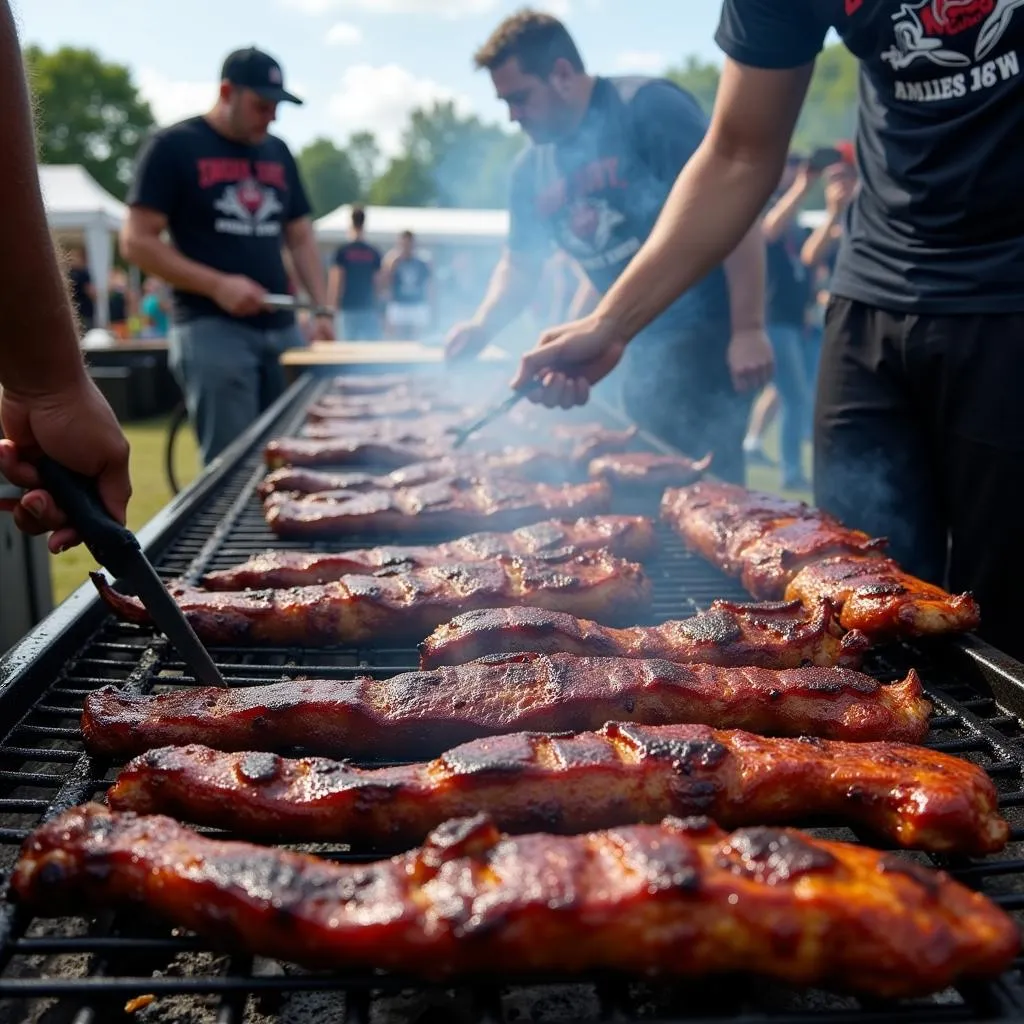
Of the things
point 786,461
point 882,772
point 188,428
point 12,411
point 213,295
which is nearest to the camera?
point 882,772

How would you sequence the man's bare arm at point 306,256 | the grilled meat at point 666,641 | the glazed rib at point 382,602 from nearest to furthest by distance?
the grilled meat at point 666,641 → the glazed rib at point 382,602 → the man's bare arm at point 306,256

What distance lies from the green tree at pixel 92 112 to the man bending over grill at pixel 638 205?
63.5 m

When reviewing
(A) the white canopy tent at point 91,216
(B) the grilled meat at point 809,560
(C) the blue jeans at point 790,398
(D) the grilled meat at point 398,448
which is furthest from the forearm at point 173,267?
(A) the white canopy tent at point 91,216

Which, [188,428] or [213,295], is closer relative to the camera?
[213,295]

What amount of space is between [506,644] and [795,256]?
9.58 meters

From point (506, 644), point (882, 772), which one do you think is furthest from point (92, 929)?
point (882, 772)

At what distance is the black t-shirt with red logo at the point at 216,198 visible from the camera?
6883 millimetres

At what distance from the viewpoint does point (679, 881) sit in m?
1.40

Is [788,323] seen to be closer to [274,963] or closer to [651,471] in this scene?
[651,471]

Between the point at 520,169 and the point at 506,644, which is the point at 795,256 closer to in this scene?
the point at 520,169

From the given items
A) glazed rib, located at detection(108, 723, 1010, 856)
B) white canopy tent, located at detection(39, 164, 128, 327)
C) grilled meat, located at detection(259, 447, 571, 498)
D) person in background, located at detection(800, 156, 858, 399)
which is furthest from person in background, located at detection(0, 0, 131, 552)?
white canopy tent, located at detection(39, 164, 128, 327)

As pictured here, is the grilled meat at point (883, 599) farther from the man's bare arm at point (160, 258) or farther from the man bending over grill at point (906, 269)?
the man's bare arm at point (160, 258)

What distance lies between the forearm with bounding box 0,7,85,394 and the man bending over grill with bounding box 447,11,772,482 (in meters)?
4.56

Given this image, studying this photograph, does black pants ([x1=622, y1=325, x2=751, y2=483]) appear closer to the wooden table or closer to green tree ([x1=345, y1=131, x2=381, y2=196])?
the wooden table
